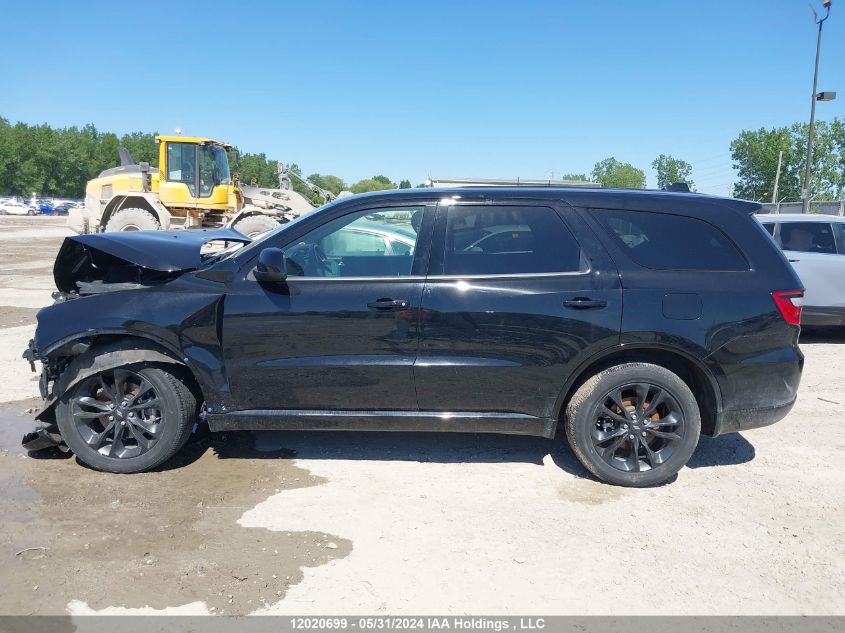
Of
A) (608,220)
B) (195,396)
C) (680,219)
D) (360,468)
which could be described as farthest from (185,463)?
(680,219)

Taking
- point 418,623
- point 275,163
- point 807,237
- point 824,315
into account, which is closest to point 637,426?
point 418,623

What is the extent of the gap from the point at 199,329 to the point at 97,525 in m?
1.24

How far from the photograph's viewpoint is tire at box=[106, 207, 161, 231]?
49.2 ft

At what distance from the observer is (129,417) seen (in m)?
3.99

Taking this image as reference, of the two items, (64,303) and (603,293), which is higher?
(603,293)

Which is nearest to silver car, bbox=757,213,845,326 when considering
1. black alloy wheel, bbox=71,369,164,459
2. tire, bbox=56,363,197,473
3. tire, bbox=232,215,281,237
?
tire, bbox=56,363,197,473

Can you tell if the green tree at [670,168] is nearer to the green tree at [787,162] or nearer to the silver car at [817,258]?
the green tree at [787,162]

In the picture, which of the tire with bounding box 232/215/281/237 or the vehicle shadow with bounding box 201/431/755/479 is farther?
the tire with bounding box 232/215/281/237

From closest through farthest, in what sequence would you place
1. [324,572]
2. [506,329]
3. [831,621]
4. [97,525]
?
1. [831,621]
2. [324,572]
3. [97,525]
4. [506,329]

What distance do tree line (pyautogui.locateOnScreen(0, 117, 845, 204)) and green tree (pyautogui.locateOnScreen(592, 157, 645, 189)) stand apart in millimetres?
288

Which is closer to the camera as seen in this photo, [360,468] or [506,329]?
[506,329]

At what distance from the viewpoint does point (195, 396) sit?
4.07 m

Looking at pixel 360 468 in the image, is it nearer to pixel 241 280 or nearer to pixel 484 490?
pixel 484 490

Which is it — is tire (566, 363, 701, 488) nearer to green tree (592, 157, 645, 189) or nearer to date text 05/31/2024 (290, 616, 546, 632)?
date text 05/31/2024 (290, 616, 546, 632)
